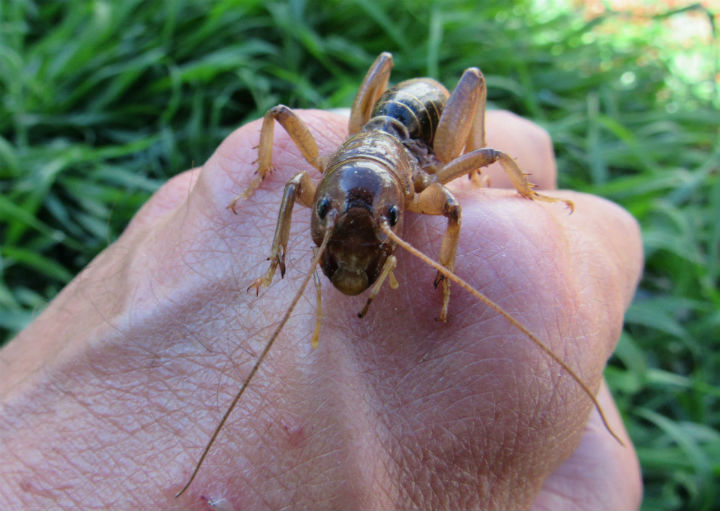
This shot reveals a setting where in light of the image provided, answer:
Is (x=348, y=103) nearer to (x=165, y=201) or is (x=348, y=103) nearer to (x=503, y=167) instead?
(x=165, y=201)

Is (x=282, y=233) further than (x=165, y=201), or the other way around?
(x=165, y=201)

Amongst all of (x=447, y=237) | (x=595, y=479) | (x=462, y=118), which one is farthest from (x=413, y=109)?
(x=595, y=479)

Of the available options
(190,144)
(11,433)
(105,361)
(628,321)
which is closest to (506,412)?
(105,361)

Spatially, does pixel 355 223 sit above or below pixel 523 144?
above

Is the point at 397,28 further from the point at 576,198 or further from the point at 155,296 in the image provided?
the point at 155,296

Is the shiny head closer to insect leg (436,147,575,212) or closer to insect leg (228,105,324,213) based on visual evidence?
insect leg (228,105,324,213)

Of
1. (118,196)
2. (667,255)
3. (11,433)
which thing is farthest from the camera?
(667,255)
